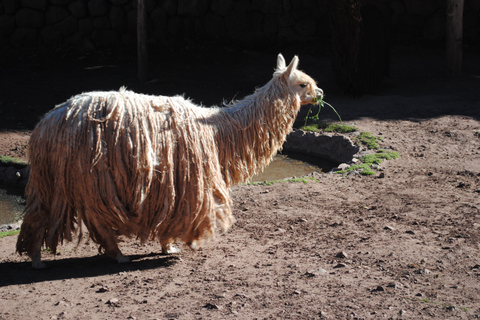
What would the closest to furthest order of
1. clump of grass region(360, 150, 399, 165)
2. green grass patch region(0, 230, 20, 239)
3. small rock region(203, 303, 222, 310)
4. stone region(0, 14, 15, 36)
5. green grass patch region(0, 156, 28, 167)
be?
small rock region(203, 303, 222, 310)
green grass patch region(0, 230, 20, 239)
clump of grass region(360, 150, 399, 165)
green grass patch region(0, 156, 28, 167)
stone region(0, 14, 15, 36)

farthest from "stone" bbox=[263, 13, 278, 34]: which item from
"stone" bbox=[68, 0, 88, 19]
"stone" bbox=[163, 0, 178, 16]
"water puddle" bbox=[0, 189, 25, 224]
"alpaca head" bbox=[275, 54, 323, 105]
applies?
"alpaca head" bbox=[275, 54, 323, 105]

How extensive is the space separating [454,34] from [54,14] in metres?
10.0

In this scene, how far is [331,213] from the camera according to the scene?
20.2ft

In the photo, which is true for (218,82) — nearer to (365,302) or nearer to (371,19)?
(371,19)

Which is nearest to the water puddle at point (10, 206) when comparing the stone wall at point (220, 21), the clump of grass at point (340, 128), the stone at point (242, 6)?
the clump of grass at point (340, 128)

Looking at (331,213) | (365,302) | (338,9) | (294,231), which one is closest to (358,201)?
(331,213)

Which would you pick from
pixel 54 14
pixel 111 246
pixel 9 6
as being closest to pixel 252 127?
pixel 111 246

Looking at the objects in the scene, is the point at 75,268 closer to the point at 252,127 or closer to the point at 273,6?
the point at 252,127

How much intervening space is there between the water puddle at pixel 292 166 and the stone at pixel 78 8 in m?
8.16

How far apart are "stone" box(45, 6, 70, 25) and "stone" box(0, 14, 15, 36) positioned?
87 cm

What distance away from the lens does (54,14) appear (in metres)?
14.7

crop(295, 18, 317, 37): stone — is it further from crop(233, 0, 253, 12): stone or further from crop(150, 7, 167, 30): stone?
crop(150, 7, 167, 30): stone

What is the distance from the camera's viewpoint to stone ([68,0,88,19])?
14.7 meters

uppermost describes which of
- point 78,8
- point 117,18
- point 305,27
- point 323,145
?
point 78,8
